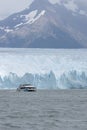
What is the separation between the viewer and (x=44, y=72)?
10712 cm

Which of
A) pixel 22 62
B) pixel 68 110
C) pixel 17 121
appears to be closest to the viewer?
pixel 17 121

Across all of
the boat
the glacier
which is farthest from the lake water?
the glacier

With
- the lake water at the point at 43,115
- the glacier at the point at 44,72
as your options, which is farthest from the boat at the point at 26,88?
the lake water at the point at 43,115

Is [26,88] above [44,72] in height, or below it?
below

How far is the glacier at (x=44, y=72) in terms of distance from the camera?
10219 cm

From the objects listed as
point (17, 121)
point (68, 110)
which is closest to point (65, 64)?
point (68, 110)

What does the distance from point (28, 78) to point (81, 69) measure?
9972mm

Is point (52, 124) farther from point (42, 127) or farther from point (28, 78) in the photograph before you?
point (28, 78)

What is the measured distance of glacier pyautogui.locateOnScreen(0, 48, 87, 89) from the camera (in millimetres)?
102188

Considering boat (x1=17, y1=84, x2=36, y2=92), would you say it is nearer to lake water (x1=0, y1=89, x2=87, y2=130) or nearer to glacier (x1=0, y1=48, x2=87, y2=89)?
glacier (x1=0, y1=48, x2=87, y2=89)

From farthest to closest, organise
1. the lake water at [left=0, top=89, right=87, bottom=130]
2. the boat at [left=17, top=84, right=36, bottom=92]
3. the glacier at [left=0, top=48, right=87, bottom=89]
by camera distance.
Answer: the glacier at [left=0, top=48, right=87, bottom=89]
the boat at [left=17, top=84, right=36, bottom=92]
the lake water at [left=0, top=89, right=87, bottom=130]

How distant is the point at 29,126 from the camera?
46.9 meters

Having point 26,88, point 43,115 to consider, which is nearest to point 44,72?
point 26,88

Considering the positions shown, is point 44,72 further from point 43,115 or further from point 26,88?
point 43,115
